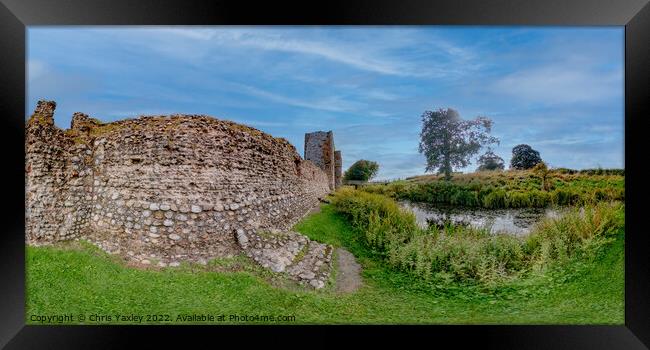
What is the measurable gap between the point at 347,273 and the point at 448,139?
1.86 metres

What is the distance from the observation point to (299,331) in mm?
2941

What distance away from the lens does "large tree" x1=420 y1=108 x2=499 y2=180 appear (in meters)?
3.01

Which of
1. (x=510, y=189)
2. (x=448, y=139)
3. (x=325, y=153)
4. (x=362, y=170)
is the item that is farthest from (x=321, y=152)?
(x=510, y=189)

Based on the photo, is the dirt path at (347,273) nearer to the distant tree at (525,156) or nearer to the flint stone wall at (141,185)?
the flint stone wall at (141,185)

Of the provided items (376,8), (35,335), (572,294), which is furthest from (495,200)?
(35,335)

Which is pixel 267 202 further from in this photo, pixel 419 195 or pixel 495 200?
pixel 495 200

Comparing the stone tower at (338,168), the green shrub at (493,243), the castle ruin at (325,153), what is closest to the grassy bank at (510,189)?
the green shrub at (493,243)

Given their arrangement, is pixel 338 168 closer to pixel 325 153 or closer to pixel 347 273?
pixel 325 153

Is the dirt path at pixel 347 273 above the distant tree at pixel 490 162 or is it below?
below

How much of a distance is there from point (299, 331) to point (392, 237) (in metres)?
1.44

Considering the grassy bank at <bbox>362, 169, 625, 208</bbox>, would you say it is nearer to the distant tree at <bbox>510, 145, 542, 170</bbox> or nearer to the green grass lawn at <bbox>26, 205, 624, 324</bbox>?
the distant tree at <bbox>510, 145, 542, 170</bbox>

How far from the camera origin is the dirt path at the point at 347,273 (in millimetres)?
3035

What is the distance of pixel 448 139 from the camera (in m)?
3.03

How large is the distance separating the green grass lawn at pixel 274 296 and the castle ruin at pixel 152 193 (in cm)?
17
